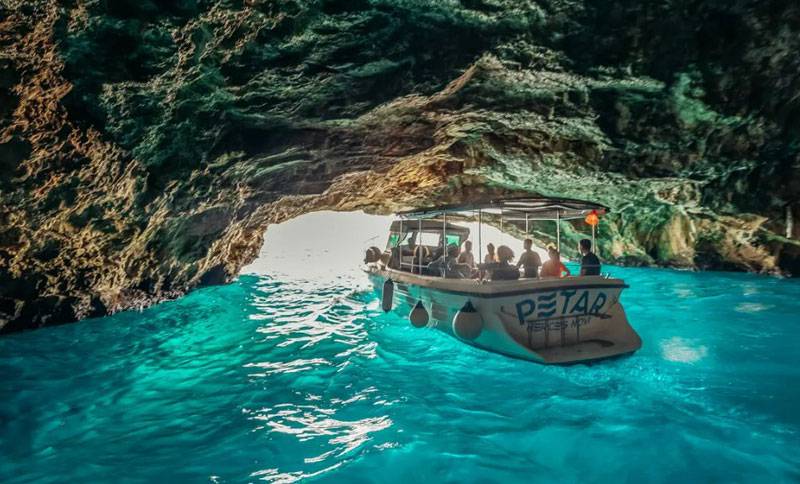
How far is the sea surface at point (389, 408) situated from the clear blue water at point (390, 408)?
24 millimetres

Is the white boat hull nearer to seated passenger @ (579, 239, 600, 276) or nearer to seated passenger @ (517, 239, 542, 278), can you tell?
seated passenger @ (579, 239, 600, 276)

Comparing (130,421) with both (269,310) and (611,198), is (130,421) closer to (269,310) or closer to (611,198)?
(269,310)

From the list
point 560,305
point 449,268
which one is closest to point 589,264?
point 560,305

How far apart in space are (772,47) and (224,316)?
45.1ft

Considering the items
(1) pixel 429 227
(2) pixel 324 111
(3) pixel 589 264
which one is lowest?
(3) pixel 589 264

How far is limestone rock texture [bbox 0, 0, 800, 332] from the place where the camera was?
19.0 feet

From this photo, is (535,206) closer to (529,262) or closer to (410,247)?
(529,262)

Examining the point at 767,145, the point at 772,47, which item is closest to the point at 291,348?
the point at 772,47

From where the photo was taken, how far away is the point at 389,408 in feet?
16.3

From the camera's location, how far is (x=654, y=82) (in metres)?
8.31

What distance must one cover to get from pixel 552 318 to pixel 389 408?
3.09 m

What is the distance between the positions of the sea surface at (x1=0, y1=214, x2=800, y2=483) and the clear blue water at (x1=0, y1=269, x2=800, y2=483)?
2 cm

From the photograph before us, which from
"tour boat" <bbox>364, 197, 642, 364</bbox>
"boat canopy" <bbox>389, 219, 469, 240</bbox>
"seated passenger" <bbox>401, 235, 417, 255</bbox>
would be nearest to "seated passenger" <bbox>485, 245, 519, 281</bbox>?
"tour boat" <bbox>364, 197, 642, 364</bbox>

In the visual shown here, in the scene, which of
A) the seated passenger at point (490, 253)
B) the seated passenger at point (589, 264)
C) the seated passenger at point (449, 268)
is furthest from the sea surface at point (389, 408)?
the seated passenger at point (490, 253)
